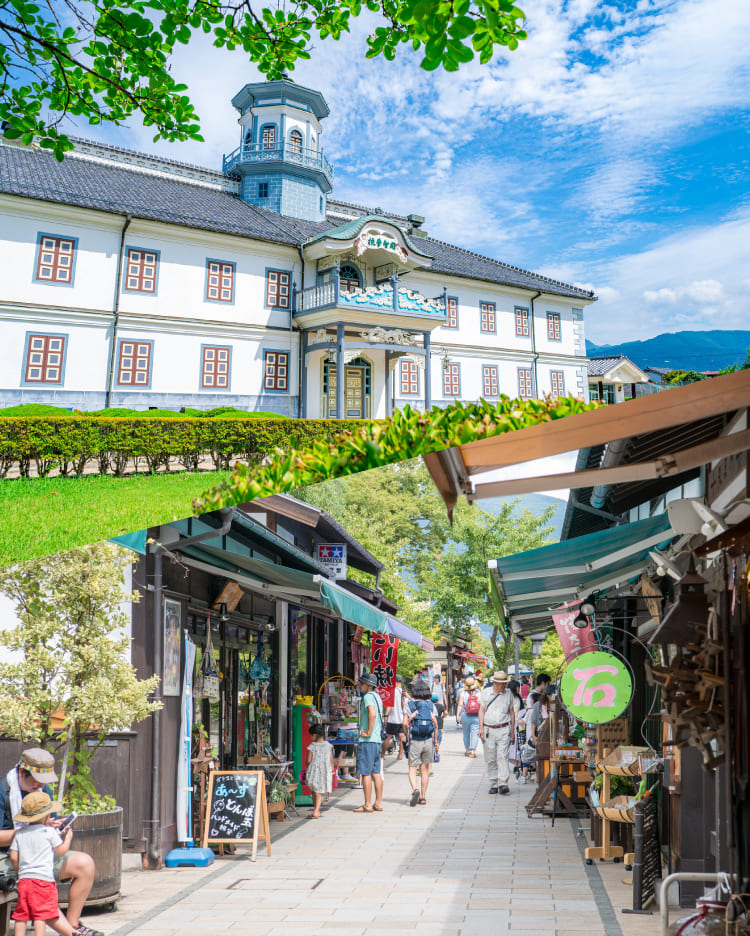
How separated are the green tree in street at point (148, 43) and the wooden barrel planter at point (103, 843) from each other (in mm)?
Result: 9151

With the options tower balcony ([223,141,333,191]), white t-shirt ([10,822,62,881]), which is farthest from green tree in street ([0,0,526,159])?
tower balcony ([223,141,333,191])

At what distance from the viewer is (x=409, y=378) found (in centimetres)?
2628

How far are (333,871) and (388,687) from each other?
1066cm

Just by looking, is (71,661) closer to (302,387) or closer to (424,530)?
(424,530)

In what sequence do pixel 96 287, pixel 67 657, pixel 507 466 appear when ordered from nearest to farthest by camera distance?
pixel 507 466
pixel 67 657
pixel 96 287

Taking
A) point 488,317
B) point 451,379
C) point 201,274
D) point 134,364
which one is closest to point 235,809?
point 134,364

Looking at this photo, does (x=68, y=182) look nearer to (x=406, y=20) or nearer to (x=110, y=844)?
(x=406, y=20)

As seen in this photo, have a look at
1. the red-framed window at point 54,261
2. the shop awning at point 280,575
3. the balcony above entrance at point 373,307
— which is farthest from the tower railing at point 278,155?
the shop awning at point 280,575

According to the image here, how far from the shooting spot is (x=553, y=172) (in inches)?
648

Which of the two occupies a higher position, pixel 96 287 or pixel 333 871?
pixel 96 287

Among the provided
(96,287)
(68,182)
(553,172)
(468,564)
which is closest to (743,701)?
(468,564)

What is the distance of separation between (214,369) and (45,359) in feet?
14.6

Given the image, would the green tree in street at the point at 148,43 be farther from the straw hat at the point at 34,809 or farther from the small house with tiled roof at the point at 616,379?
the straw hat at the point at 34,809

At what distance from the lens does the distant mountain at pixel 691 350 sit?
14.0 metres
